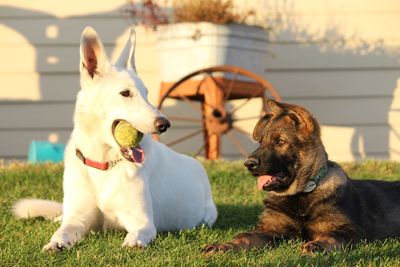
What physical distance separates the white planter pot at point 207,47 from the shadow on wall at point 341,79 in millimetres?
923

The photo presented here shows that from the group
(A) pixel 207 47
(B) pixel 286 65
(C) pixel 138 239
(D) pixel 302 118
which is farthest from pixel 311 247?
(B) pixel 286 65

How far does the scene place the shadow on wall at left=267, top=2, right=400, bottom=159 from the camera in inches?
360

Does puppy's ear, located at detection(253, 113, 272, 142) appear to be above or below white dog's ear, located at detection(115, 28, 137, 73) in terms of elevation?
below

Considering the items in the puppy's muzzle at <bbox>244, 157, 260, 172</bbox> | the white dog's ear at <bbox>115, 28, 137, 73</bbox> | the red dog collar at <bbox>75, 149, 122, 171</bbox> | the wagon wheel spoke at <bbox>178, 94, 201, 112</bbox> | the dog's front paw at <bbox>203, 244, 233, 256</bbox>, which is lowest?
the wagon wheel spoke at <bbox>178, 94, 201, 112</bbox>

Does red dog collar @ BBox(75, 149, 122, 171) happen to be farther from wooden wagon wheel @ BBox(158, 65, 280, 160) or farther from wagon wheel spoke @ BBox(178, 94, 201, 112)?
wagon wheel spoke @ BBox(178, 94, 201, 112)

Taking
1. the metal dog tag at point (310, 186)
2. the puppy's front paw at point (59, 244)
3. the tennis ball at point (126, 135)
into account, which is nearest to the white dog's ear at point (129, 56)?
the tennis ball at point (126, 135)

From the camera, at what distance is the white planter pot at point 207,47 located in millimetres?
7949

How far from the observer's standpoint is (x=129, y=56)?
4762mm

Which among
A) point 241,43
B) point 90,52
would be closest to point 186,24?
point 241,43

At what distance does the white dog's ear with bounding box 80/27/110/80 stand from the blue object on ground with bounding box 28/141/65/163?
405 centimetres

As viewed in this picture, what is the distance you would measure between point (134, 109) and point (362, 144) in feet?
17.4

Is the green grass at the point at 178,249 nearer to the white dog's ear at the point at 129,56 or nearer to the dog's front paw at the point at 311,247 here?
the dog's front paw at the point at 311,247

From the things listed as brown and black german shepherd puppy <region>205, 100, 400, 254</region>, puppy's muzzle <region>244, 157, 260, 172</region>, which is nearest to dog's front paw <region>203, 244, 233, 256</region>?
brown and black german shepherd puppy <region>205, 100, 400, 254</region>

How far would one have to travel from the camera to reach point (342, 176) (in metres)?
4.68
